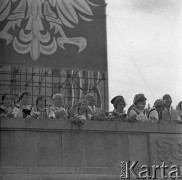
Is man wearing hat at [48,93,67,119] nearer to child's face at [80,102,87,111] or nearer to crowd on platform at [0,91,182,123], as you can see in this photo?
crowd on platform at [0,91,182,123]

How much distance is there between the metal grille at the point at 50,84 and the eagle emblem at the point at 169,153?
13.7 metres

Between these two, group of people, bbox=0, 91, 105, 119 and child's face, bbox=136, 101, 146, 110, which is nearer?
group of people, bbox=0, 91, 105, 119

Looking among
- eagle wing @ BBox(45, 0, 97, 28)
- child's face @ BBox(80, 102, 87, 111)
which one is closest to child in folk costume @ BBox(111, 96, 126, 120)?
child's face @ BBox(80, 102, 87, 111)

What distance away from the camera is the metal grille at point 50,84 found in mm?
36438

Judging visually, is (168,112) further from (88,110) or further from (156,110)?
(88,110)

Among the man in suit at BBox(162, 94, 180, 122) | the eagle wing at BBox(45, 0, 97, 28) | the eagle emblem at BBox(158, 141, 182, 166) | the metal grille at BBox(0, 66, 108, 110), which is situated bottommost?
the eagle emblem at BBox(158, 141, 182, 166)

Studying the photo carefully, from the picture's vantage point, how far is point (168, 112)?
885 inches

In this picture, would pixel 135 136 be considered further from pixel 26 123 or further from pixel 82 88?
pixel 82 88

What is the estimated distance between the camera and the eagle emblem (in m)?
21.6

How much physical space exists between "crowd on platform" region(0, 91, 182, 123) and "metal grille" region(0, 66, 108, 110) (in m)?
13.1

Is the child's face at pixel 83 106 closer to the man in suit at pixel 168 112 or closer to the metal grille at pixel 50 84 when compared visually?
the man in suit at pixel 168 112

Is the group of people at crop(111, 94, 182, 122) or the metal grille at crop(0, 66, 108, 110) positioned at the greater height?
the metal grille at crop(0, 66, 108, 110)

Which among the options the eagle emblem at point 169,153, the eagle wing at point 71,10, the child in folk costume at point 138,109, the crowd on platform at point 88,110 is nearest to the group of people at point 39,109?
the crowd on platform at point 88,110

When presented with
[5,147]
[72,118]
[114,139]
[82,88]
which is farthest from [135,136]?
[82,88]
